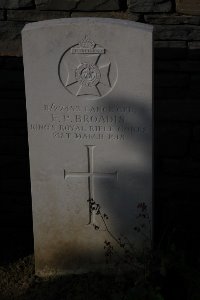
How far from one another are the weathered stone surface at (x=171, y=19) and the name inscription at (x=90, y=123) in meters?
0.74

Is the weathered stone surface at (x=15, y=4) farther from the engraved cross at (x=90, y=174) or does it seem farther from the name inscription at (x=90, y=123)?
the engraved cross at (x=90, y=174)

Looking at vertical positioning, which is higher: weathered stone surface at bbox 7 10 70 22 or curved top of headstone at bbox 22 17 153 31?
weathered stone surface at bbox 7 10 70 22

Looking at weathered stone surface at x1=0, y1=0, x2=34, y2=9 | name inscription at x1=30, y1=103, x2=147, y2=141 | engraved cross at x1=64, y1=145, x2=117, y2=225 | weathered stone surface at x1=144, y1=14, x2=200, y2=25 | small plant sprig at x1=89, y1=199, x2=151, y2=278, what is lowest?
small plant sprig at x1=89, y1=199, x2=151, y2=278

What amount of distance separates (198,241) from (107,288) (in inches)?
31.4

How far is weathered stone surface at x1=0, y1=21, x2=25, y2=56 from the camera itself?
3662mm

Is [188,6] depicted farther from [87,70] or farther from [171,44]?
[87,70]

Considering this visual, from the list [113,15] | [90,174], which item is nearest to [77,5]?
[113,15]

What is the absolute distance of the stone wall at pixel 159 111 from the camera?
3561 mm

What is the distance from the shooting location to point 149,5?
11.6ft

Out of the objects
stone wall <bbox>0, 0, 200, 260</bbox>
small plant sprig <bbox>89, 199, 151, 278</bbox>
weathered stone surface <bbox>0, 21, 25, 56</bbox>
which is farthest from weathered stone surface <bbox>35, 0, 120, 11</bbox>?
small plant sprig <bbox>89, 199, 151, 278</bbox>

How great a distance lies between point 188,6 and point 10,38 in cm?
109

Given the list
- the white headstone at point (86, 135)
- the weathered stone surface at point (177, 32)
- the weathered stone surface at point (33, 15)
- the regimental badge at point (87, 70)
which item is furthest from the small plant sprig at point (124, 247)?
the weathered stone surface at point (33, 15)

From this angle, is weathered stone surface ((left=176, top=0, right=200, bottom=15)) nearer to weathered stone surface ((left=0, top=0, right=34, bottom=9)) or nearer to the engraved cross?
weathered stone surface ((left=0, top=0, right=34, bottom=9))

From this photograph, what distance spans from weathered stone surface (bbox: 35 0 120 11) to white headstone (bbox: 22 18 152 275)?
586 mm
